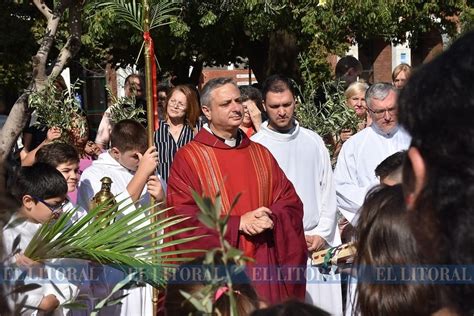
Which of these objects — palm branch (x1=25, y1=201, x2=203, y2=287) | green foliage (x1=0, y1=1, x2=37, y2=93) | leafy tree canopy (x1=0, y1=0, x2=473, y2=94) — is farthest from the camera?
green foliage (x1=0, y1=1, x2=37, y2=93)

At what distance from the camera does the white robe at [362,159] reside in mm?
6980

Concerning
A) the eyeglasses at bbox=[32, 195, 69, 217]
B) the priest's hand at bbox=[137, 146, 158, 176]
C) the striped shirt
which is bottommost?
the eyeglasses at bbox=[32, 195, 69, 217]

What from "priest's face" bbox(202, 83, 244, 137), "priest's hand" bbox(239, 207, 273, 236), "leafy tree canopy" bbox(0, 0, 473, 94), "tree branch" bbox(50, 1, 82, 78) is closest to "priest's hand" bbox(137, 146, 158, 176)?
"priest's face" bbox(202, 83, 244, 137)

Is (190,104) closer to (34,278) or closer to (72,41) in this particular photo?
(72,41)

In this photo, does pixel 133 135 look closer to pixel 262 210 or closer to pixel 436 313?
pixel 262 210

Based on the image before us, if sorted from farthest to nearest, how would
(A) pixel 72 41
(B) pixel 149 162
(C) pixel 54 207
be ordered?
(A) pixel 72 41
(B) pixel 149 162
(C) pixel 54 207

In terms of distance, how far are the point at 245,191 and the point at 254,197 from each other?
3.1 inches

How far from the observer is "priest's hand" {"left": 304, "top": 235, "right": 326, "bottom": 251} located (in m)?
6.36

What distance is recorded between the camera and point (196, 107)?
7.80 metres

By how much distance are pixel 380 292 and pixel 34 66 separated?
5.94 m

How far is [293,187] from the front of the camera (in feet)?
19.4

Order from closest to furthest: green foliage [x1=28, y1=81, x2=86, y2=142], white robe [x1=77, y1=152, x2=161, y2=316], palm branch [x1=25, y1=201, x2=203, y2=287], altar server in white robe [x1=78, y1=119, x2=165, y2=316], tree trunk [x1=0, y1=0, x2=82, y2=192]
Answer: palm branch [x1=25, y1=201, x2=203, y2=287] → altar server in white robe [x1=78, y1=119, x2=165, y2=316] → white robe [x1=77, y1=152, x2=161, y2=316] → tree trunk [x1=0, y1=0, x2=82, y2=192] → green foliage [x1=28, y1=81, x2=86, y2=142]

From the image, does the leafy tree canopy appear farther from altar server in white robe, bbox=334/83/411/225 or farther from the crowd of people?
altar server in white robe, bbox=334/83/411/225

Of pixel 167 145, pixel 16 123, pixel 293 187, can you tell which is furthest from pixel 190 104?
pixel 293 187
